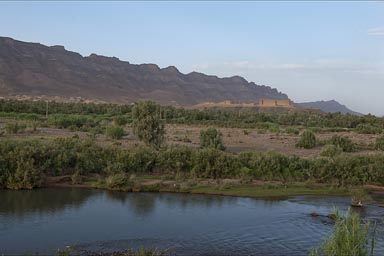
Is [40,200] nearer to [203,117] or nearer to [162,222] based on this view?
[162,222]

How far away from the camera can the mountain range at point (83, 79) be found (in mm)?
131000

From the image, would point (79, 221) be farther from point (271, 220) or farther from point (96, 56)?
point (96, 56)

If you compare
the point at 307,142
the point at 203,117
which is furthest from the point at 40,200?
the point at 203,117

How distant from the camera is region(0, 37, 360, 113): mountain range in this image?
13100 centimetres

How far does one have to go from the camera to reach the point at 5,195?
22.5 metres

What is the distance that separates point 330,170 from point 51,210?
15.3 meters

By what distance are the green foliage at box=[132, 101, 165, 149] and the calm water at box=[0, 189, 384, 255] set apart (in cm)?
1005

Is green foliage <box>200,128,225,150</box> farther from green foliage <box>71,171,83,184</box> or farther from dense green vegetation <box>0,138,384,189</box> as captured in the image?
green foliage <box>71,171,83,184</box>

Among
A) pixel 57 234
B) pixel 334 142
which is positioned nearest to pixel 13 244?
pixel 57 234

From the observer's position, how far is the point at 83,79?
150625 mm

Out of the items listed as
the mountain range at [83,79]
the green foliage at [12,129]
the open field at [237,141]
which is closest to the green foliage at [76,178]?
the open field at [237,141]

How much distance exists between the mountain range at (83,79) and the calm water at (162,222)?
100522 mm

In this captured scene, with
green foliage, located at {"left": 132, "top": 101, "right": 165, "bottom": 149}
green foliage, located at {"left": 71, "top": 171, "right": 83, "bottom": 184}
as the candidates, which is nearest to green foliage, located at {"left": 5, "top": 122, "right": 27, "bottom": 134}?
green foliage, located at {"left": 132, "top": 101, "right": 165, "bottom": 149}

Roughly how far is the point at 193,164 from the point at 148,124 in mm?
7606
